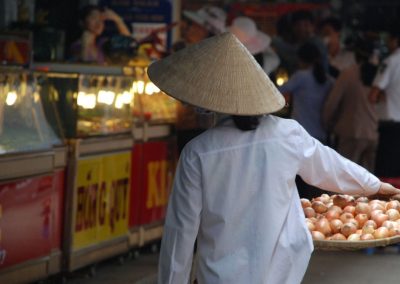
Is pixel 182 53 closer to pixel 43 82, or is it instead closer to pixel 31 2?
pixel 43 82

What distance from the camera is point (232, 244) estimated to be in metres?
4.43

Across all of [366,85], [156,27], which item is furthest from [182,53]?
[156,27]

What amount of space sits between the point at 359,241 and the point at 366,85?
20.9 feet

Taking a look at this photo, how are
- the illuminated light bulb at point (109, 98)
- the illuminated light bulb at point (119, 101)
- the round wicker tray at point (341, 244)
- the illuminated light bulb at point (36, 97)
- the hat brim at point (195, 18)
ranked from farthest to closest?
the hat brim at point (195, 18), the illuminated light bulb at point (119, 101), the illuminated light bulb at point (109, 98), the illuminated light bulb at point (36, 97), the round wicker tray at point (341, 244)

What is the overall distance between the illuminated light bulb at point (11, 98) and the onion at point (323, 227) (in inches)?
118

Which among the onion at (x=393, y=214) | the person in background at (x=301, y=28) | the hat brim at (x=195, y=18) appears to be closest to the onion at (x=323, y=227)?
the onion at (x=393, y=214)

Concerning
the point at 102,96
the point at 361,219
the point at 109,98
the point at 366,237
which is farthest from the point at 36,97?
the point at 366,237

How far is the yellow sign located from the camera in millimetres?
8203

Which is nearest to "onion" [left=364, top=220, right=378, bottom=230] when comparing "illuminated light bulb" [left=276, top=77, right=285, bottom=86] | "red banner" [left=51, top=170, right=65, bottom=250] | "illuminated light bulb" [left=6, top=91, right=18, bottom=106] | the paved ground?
"illuminated light bulb" [left=6, top=91, right=18, bottom=106]

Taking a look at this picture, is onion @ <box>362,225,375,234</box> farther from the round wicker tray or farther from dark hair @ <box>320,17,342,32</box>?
dark hair @ <box>320,17,342,32</box>

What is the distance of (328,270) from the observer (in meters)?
9.23

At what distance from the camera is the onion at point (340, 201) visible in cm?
554

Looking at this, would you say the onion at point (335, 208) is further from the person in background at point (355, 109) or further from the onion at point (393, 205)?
the person in background at point (355, 109)

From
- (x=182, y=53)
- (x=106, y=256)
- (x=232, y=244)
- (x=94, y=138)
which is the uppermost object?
(x=182, y=53)
